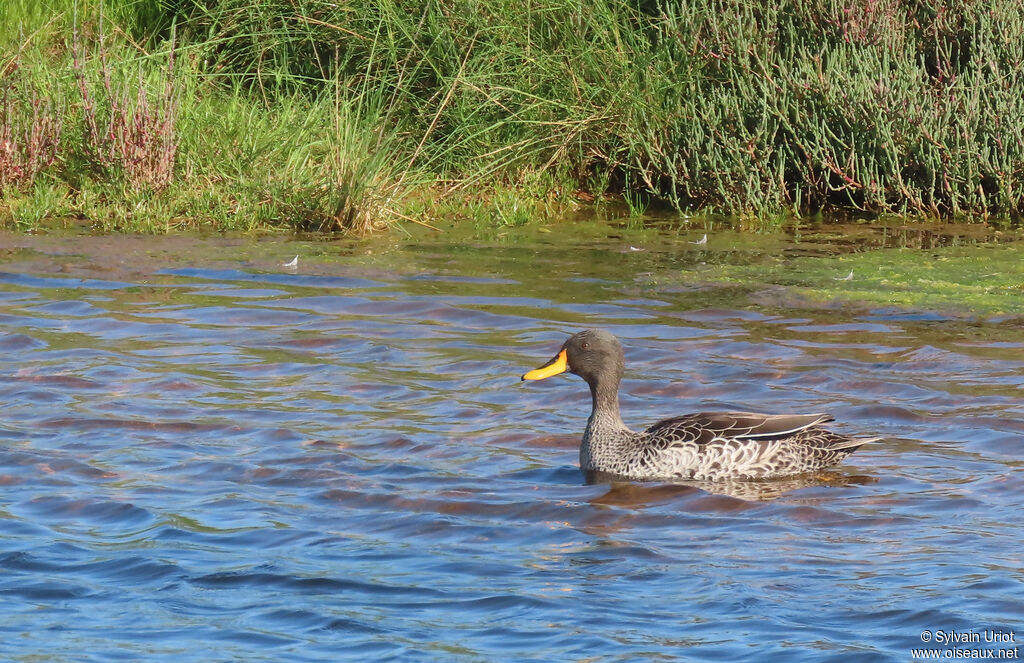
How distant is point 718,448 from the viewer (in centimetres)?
653

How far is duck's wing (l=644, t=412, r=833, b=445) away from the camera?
21.3ft

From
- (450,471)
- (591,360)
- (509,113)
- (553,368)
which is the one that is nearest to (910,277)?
(509,113)

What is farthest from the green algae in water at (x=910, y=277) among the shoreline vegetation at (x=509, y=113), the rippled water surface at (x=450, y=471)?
the shoreline vegetation at (x=509, y=113)

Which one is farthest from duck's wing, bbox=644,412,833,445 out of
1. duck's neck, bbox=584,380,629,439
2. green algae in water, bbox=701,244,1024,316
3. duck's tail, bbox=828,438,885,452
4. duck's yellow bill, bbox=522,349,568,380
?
green algae in water, bbox=701,244,1024,316

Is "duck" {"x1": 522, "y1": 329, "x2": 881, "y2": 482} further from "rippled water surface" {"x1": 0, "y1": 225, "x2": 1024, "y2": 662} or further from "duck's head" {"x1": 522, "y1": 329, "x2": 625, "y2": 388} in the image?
"duck's head" {"x1": 522, "y1": 329, "x2": 625, "y2": 388}

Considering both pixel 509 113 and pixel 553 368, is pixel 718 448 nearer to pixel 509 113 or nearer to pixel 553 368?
pixel 553 368

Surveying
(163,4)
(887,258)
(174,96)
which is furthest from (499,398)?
(163,4)

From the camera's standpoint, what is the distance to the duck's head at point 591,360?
693 cm

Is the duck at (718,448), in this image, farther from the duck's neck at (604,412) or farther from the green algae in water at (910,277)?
the green algae in water at (910,277)

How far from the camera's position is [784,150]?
11867 millimetres

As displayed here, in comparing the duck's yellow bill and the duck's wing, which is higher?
the duck's yellow bill

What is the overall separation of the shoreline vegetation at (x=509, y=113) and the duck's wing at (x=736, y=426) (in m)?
4.99

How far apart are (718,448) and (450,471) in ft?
3.74

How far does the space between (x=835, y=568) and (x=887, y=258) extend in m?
5.61
